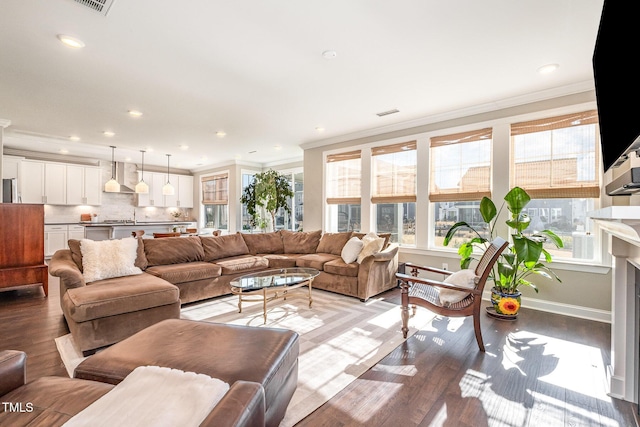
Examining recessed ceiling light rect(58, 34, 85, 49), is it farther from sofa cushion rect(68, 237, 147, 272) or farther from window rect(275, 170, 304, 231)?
window rect(275, 170, 304, 231)

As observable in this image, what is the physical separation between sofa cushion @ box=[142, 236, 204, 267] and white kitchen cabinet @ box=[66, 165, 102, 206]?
5.16m

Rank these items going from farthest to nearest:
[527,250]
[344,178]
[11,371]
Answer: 1. [344,178]
2. [527,250]
3. [11,371]

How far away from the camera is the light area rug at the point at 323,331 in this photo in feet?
6.66

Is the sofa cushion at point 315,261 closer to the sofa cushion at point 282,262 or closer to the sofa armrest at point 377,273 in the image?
the sofa cushion at point 282,262

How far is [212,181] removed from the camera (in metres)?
9.07

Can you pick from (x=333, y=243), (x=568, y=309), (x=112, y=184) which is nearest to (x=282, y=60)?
(x=333, y=243)

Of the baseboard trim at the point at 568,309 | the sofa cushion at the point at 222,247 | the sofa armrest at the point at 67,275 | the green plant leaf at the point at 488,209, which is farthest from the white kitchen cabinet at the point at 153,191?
the baseboard trim at the point at 568,309

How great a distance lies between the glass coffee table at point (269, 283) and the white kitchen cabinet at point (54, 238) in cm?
611

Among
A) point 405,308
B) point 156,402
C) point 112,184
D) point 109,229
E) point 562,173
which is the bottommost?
point 405,308

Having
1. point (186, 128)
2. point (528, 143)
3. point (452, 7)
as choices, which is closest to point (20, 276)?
point (186, 128)

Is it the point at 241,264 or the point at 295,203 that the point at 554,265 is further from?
the point at 295,203

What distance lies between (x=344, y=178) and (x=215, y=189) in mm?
4856

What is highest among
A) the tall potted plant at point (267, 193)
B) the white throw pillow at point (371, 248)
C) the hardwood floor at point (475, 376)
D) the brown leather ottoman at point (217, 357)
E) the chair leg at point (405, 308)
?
the tall potted plant at point (267, 193)

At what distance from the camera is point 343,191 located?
577 centimetres
